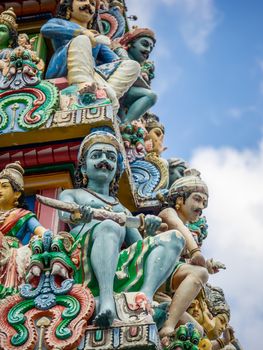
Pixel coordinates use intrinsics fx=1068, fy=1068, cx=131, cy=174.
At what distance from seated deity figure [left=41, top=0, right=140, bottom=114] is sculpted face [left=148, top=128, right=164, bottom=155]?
4.16 ft

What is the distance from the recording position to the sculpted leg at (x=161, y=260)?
31.4 feet

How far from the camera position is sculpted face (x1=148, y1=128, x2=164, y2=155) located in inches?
583

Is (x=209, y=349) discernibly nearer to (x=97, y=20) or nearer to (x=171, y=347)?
(x=171, y=347)

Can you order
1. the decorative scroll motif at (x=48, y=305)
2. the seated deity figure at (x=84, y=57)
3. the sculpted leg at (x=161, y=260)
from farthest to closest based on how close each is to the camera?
the seated deity figure at (x=84, y=57) → the sculpted leg at (x=161, y=260) → the decorative scroll motif at (x=48, y=305)

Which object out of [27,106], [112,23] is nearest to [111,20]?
[112,23]

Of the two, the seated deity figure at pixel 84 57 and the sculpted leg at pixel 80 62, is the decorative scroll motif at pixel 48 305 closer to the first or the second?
the seated deity figure at pixel 84 57

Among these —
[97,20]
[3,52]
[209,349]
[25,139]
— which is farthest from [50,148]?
[97,20]

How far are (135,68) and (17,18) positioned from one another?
8.52ft

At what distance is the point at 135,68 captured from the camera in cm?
1393

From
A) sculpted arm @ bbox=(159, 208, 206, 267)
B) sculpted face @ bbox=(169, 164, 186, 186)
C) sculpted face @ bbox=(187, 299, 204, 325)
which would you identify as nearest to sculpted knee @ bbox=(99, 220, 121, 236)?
sculpted arm @ bbox=(159, 208, 206, 267)

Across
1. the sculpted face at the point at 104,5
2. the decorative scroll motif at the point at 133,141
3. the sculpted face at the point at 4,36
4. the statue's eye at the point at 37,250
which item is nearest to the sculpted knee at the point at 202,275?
the statue's eye at the point at 37,250

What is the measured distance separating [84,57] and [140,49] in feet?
8.33

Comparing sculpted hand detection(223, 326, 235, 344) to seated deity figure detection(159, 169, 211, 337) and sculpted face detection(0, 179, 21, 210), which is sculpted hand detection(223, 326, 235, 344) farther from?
sculpted face detection(0, 179, 21, 210)

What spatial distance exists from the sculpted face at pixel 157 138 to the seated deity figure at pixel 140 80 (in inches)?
19.7
